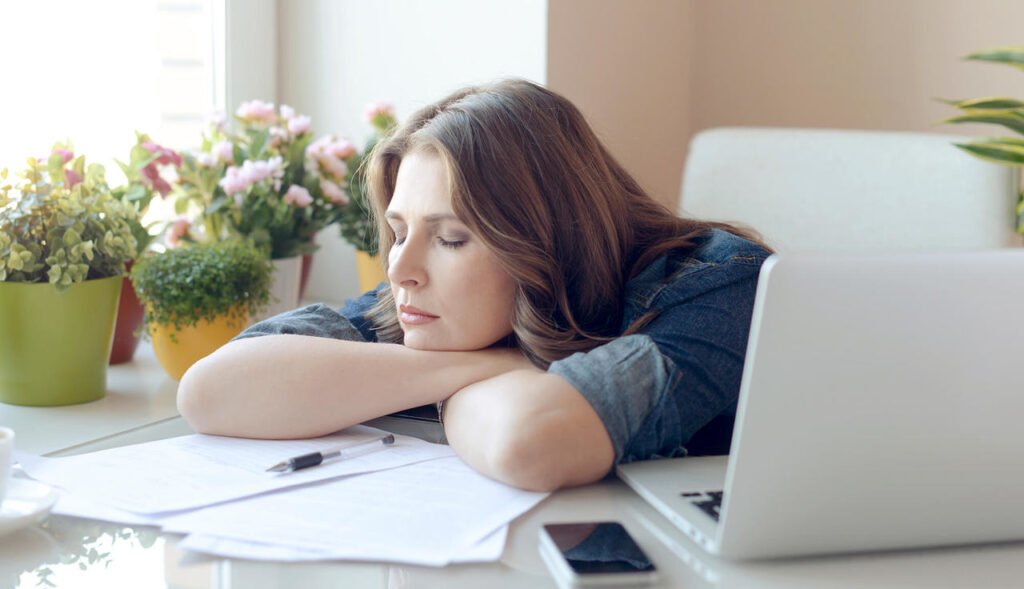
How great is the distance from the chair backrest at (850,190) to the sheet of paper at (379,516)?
0.81 metres

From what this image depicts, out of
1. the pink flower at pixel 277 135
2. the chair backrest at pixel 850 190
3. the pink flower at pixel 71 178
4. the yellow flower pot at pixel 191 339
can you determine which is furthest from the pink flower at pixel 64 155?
the chair backrest at pixel 850 190

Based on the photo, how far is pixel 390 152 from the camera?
1.19 meters

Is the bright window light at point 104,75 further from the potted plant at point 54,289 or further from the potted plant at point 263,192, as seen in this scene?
the potted plant at point 54,289

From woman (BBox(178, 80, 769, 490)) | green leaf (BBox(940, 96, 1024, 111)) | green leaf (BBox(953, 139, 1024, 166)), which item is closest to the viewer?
woman (BBox(178, 80, 769, 490))

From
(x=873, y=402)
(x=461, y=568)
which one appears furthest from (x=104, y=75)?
(x=873, y=402)

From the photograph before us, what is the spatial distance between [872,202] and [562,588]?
1.03m

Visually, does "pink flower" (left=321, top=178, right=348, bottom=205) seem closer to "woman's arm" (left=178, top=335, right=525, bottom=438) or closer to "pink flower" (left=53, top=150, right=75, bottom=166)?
"pink flower" (left=53, top=150, right=75, bottom=166)

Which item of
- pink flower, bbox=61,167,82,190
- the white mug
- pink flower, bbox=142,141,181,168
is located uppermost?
pink flower, bbox=142,141,181,168

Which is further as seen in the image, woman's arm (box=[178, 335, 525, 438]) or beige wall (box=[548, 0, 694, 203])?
beige wall (box=[548, 0, 694, 203])

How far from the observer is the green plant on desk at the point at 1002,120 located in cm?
147

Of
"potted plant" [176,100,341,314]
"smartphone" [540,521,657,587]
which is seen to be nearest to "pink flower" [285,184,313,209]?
"potted plant" [176,100,341,314]

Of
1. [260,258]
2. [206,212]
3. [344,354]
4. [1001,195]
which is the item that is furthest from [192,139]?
[1001,195]

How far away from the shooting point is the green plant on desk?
1470 millimetres

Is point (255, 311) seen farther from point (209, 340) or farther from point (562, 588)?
point (562, 588)
